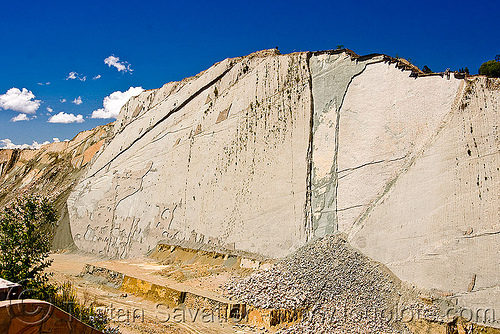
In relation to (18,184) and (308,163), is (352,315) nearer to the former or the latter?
(308,163)

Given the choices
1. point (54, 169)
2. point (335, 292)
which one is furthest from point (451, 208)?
point (54, 169)

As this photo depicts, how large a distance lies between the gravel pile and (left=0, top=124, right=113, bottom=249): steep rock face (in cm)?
1291

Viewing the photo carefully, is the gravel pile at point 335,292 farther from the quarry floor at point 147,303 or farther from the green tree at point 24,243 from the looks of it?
the green tree at point 24,243

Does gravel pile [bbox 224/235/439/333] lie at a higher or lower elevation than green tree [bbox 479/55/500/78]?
lower

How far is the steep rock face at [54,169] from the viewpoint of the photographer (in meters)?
20.5

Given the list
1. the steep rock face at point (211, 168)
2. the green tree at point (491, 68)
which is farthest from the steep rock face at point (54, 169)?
the green tree at point (491, 68)

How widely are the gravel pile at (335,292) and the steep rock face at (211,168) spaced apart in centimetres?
151

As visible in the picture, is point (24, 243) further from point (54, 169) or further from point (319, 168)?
point (54, 169)

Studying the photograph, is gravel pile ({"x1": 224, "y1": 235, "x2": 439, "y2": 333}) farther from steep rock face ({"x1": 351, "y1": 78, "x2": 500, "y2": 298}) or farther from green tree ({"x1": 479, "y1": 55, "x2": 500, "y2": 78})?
green tree ({"x1": 479, "y1": 55, "x2": 500, "y2": 78})

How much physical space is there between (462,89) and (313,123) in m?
4.19

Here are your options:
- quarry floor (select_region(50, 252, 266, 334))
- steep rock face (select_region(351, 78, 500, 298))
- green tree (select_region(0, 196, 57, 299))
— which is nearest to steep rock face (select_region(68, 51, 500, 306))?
steep rock face (select_region(351, 78, 500, 298))

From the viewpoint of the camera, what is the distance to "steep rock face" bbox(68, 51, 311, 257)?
11852mm

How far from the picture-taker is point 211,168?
14047mm

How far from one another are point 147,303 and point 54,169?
17772 millimetres
